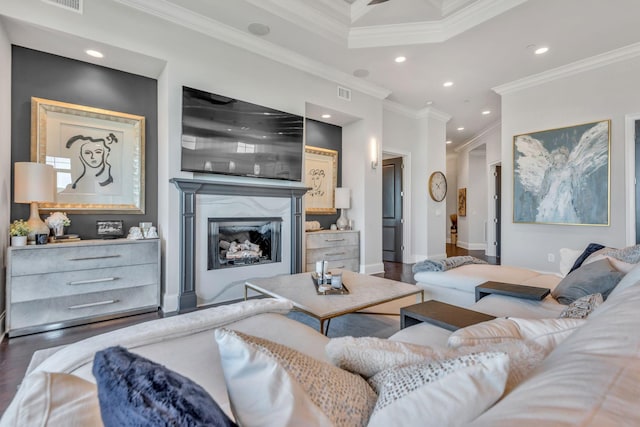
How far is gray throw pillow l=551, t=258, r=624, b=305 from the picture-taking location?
5.69ft

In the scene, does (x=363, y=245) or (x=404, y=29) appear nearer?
(x=404, y=29)

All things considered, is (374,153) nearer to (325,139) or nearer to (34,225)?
(325,139)

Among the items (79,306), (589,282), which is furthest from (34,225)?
(589,282)

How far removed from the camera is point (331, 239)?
4645 millimetres

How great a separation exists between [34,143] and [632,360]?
411cm

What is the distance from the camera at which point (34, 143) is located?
2844 mm

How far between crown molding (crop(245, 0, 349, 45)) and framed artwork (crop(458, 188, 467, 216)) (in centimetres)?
678

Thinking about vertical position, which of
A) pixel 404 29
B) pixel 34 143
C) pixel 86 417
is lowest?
pixel 86 417

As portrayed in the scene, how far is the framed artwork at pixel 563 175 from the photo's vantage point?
3.98m

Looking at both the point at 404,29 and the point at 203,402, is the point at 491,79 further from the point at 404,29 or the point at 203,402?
the point at 203,402

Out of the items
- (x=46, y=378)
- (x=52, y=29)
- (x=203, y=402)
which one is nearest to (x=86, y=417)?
(x=46, y=378)

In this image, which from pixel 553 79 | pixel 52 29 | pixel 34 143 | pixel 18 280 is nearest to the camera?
pixel 18 280

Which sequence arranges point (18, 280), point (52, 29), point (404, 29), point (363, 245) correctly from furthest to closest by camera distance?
point (363, 245), point (404, 29), point (52, 29), point (18, 280)

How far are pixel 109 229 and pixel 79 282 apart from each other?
0.66 meters
